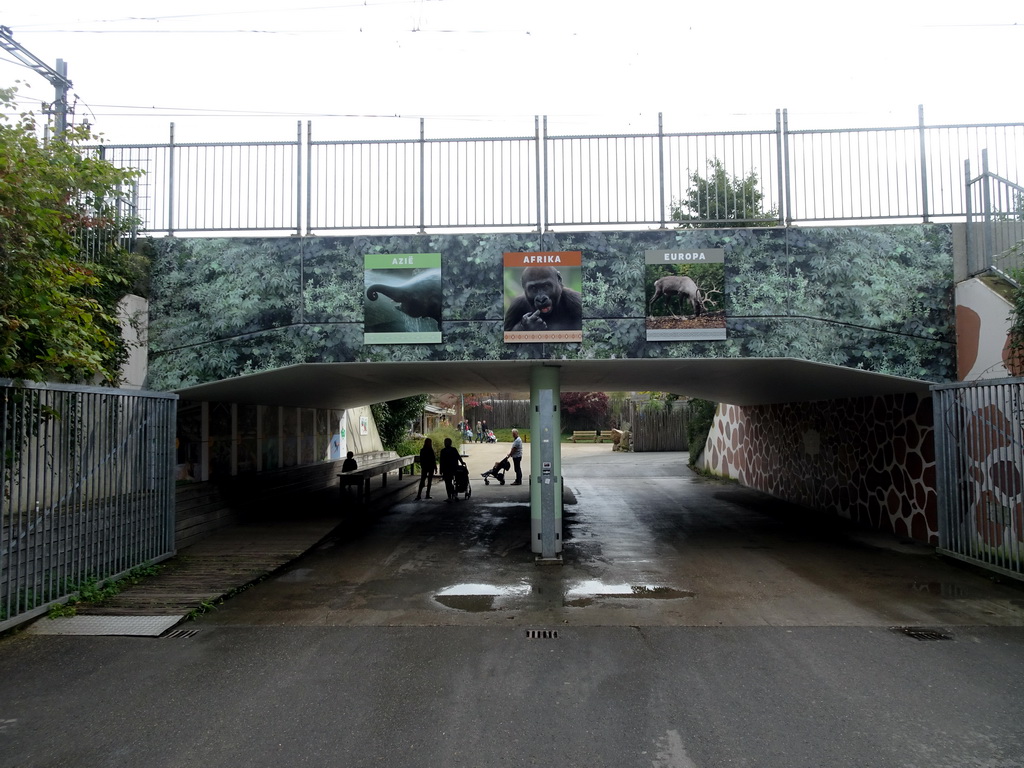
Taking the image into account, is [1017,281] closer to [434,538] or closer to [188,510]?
[434,538]

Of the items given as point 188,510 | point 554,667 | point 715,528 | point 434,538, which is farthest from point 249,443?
point 554,667

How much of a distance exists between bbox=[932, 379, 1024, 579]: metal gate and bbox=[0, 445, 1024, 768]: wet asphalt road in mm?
389

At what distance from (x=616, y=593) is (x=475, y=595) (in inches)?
62.2

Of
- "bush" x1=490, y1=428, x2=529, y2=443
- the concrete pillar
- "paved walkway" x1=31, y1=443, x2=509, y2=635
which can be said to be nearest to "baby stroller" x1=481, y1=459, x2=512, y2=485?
"paved walkway" x1=31, y1=443, x2=509, y2=635

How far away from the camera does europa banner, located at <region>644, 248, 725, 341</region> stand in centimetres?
874

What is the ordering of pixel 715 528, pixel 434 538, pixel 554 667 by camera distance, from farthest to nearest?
1. pixel 715 528
2. pixel 434 538
3. pixel 554 667

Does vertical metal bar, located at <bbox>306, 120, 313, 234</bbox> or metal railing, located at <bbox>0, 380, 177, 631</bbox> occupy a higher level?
vertical metal bar, located at <bbox>306, 120, 313, 234</bbox>

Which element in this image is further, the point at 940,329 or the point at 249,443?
the point at 249,443

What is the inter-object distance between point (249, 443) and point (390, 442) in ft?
40.1

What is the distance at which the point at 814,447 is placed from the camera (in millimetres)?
14023

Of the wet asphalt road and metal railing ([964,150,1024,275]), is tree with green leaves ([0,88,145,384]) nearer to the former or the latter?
the wet asphalt road

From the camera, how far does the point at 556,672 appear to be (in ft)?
16.8

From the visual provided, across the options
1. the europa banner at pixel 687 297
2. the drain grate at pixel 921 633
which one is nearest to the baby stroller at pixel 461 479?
the europa banner at pixel 687 297

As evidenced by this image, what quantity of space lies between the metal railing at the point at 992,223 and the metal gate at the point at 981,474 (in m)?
1.68
